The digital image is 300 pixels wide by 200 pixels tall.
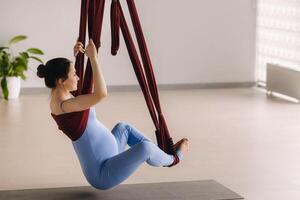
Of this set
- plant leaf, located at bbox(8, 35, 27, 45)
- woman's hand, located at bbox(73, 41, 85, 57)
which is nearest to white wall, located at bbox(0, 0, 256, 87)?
plant leaf, located at bbox(8, 35, 27, 45)

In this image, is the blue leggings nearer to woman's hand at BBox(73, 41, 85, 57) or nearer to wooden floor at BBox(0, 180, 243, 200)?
wooden floor at BBox(0, 180, 243, 200)

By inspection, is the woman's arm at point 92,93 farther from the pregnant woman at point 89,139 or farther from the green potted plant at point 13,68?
the green potted plant at point 13,68

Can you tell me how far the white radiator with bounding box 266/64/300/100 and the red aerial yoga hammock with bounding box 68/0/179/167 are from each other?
4.40m

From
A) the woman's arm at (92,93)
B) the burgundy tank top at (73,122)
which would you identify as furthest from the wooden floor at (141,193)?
the woman's arm at (92,93)

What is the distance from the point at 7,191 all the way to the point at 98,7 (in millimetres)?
1325

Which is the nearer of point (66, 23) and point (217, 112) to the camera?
point (217, 112)

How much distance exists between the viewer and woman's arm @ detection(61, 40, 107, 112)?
14.1ft

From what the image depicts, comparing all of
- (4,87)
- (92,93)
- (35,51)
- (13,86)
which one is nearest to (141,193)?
(92,93)

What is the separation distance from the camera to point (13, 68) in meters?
8.80

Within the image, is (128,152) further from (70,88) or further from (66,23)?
(66,23)

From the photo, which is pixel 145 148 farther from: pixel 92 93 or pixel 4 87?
pixel 4 87

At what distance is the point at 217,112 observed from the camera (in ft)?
26.4

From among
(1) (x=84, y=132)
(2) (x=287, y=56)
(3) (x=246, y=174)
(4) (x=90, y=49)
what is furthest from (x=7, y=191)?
(2) (x=287, y=56)

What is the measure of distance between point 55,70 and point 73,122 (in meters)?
0.32
